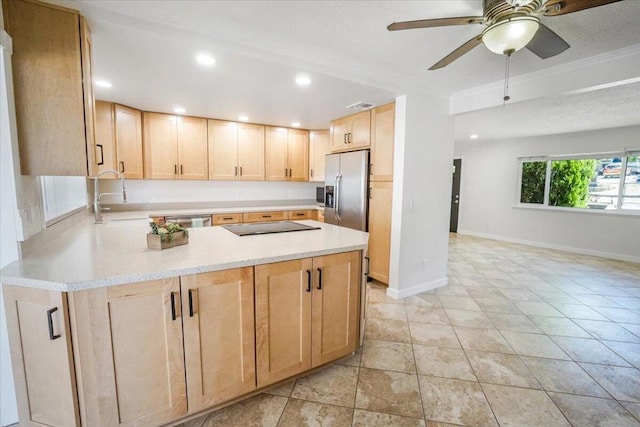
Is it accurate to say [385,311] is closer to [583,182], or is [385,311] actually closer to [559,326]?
[559,326]

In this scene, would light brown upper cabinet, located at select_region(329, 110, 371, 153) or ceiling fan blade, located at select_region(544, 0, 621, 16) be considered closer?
ceiling fan blade, located at select_region(544, 0, 621, 16)

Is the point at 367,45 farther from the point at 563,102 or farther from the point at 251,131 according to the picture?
the point at 563,102

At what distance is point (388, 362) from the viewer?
204cm

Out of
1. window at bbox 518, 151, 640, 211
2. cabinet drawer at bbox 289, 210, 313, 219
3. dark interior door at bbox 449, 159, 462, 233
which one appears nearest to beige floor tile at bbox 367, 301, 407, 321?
cabinet drawer at bbox 289, 210, 313, 219

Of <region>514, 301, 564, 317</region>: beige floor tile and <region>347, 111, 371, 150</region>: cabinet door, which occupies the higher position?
<region>347, 111, 371, 150</region>: cabinet door

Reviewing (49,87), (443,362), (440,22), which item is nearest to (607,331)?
(443,362)

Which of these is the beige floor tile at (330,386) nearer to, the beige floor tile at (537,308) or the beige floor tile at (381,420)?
the beige floor tile at (381,420)

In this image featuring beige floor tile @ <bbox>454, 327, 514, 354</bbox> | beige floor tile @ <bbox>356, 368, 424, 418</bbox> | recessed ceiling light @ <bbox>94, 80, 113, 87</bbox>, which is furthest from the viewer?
recessed ceiling light @ <bbox>94, 80, 113, 87</bbox>

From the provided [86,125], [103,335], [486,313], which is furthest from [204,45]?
[486,313]

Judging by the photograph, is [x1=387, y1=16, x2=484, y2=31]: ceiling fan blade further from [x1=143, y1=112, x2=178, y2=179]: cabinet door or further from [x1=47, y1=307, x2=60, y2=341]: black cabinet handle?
[x1=143, y1=112, x2=178, y2=179]: cabinet door

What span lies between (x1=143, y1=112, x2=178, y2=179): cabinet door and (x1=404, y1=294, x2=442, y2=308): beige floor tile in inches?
136

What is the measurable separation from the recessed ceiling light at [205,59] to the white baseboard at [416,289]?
2.89m

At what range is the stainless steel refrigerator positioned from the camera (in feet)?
11.4

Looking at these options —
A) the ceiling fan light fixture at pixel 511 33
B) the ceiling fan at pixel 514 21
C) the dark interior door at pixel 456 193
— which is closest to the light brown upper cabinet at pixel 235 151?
the ceiling fan at pixel 514 21
